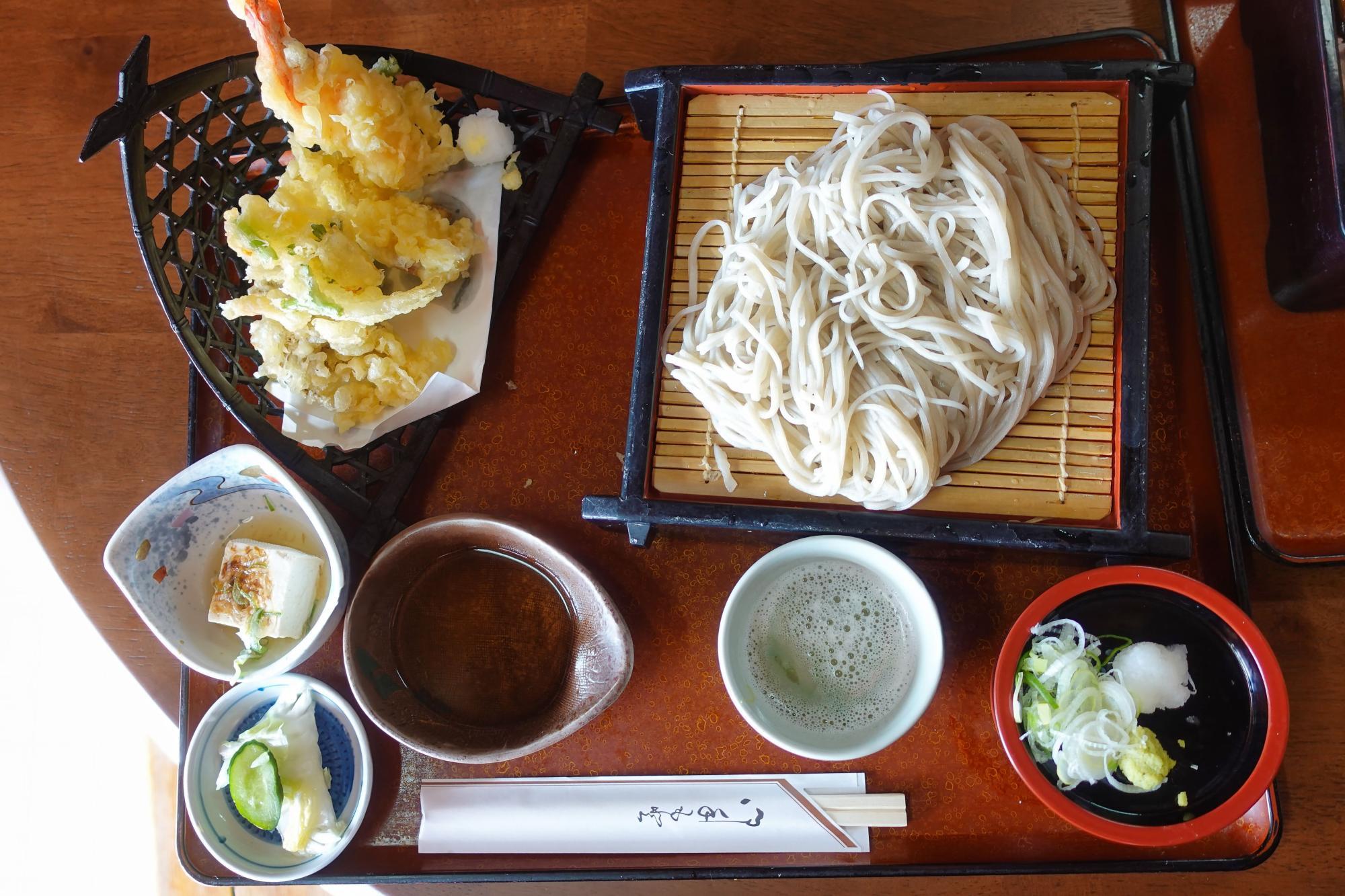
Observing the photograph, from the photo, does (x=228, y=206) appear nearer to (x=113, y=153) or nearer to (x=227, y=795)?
(x=113, y=153)

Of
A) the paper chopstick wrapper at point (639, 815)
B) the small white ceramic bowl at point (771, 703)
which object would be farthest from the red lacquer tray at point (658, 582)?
the small white ceramic bowl at point (771, 703)

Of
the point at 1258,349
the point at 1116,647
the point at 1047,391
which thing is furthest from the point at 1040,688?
the point at 1258,349

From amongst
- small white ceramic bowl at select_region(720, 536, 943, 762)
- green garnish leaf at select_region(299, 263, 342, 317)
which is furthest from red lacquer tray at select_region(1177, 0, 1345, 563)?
green garnish leaf at select_region(299, 263, 342, 317)

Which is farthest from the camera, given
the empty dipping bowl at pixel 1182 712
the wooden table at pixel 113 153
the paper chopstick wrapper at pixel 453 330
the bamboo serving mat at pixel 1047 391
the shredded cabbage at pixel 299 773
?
the wooden table at pixel 113 153

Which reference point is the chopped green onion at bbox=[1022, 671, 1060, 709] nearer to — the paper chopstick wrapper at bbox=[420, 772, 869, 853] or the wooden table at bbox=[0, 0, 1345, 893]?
the paper chopstick wrapper at bbox=[420, 772, 869, 853]

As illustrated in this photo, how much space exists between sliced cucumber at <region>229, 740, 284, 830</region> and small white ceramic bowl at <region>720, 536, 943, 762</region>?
88 centimetres

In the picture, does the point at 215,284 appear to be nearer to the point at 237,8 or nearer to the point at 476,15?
the point at 237,8

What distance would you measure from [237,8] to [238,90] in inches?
22.7

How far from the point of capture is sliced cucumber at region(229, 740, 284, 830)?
1549 millimetres

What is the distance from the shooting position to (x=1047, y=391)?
4.87 ft

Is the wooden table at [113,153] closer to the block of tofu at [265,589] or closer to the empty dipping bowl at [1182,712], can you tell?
the block of tofu at [265,589]

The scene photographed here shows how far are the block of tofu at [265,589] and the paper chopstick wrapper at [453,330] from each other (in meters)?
0.24

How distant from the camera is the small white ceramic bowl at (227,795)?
1.59 metres

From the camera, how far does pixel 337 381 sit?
167 cm
